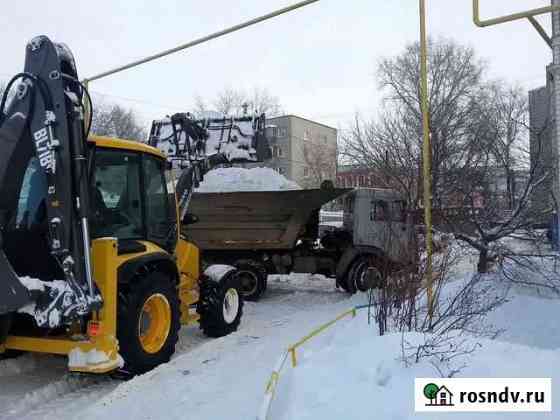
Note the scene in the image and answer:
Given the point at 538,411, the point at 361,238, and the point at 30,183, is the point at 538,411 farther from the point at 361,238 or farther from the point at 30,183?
the point at 361,238

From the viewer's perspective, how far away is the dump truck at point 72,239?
14.7 feet

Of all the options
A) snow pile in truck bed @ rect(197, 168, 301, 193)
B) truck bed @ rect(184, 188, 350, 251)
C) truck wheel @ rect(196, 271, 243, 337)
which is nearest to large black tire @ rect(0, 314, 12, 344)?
truck wheel @ rect(196, 271, 243, 337)

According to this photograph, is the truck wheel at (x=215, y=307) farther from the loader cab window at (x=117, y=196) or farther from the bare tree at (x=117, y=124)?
the bare tree at (x=117, y=124)

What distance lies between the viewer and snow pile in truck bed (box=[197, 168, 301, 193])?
10141mm

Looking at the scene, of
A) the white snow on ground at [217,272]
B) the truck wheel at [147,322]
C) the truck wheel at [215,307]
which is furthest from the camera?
the white snow on ground at [217,272]

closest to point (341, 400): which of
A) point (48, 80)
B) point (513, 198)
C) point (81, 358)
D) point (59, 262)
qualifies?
point (81, 358)

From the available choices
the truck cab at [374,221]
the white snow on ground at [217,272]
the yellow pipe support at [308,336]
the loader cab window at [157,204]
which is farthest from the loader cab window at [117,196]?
the truck cab at [374,221]

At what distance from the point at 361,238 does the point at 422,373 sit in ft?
19.6

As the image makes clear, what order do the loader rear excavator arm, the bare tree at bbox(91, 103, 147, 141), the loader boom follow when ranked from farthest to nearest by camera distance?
the bare tree at bbox(91, 103, 147, 141)
the loader boom
the loader rear excavator arm

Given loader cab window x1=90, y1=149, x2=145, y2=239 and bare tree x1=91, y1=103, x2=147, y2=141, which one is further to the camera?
bare tree x1=91, y1=103, x2=147, y2=141

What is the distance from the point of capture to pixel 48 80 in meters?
4.54

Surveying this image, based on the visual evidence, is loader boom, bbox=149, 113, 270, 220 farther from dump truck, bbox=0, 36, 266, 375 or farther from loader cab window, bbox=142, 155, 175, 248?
dump truck, bbox=0, 36, 266, 375

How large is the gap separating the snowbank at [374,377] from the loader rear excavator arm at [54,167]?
2.09m

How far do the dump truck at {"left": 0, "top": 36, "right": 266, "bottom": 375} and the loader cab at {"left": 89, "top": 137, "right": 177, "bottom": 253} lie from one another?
13 millimetres
